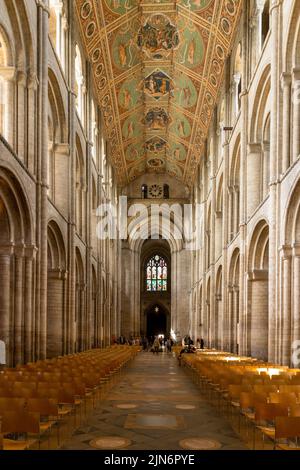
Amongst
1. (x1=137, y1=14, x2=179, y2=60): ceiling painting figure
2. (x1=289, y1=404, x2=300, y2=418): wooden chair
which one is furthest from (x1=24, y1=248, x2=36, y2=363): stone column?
(x1=137, y1=14, x2=179, y2=60): ceiling painting figure

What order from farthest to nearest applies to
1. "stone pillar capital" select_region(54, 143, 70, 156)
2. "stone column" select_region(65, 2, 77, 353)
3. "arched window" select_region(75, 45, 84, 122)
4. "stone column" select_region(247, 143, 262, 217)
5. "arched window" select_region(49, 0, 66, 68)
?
"arched window" select_region(75, 45, 84, 122), "stone column" select_region(65, 2, 77, 353), "stone pillar capital" select_region(54, 143, 70, 156), "stone column" select_region(247, 143, 262, 217), "arched window" select_region(49, 0, 66, 68)

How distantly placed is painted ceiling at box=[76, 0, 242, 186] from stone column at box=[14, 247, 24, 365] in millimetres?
13767

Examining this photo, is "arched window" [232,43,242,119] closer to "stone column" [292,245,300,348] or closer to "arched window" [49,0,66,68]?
"arched window" [49,0,66,68]

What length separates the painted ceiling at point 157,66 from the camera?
25.2m

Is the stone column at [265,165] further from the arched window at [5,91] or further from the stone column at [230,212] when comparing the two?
the arched window at [5,91]

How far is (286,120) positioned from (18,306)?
982 centimetres

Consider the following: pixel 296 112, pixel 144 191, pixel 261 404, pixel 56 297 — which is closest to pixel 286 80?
pixel 296 112

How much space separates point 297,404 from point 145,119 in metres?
33.5

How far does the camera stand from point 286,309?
587 inches

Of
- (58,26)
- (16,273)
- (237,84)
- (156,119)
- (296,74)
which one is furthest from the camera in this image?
(156,119)

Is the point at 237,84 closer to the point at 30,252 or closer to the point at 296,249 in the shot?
the point at 296,249

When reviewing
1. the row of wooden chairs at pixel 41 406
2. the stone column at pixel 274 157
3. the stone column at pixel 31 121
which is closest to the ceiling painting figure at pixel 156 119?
the stone column at pixel 274 157

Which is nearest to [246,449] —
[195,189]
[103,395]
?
[103,395]

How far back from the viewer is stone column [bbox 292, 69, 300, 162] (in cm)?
1480
